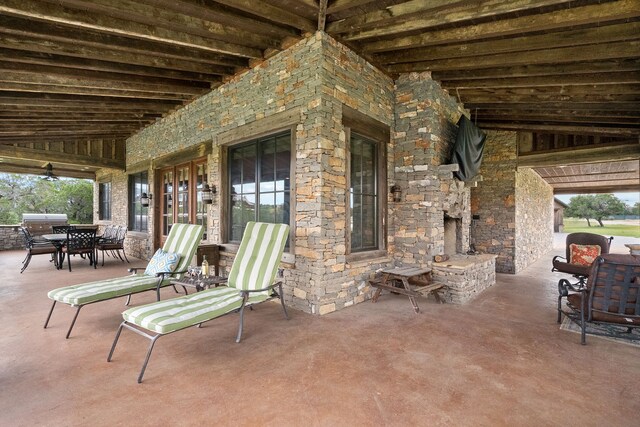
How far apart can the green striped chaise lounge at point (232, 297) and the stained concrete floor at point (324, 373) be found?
0.88 ft

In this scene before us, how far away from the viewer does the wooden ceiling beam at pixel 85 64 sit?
3840 mm

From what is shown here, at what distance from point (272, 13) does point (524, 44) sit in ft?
10.2

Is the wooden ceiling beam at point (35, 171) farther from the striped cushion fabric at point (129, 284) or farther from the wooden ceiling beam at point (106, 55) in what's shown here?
the striped cushion fabric at point (129, 284)

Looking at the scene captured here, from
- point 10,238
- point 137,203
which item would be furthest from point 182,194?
point 10,238

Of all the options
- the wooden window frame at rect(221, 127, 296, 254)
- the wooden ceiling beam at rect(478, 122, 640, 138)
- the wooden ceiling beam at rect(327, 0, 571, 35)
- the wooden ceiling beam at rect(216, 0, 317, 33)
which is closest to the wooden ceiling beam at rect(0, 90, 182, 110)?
the wooden window frame at rect(221, 127, 296, 254)

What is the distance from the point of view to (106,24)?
3.33 m

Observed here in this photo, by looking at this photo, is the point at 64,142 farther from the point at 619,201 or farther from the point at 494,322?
the point at 619,201

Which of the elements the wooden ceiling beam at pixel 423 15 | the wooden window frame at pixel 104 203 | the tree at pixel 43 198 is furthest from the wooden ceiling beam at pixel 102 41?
the tree at pixel 43 198

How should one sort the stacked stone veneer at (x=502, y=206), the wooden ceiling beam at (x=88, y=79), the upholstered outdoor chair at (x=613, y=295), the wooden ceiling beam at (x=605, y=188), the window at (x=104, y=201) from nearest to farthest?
the upholstered outdoor chair at (x=613, y=295)
the wooden ceiling beam at (x=88, y=79)
the stacked stone veneer at (x=502, y=206)
the wooden ceiling beam at (x=605, y=188)
the window at (x=104, y=201)

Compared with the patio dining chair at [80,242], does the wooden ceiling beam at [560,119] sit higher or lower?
higher

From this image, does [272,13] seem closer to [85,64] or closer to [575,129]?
[85,64]

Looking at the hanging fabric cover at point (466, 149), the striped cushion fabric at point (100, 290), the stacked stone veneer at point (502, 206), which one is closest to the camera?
the striped cushion fabric at point (100, 290)

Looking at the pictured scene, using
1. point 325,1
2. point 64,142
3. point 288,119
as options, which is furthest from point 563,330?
point 64,142

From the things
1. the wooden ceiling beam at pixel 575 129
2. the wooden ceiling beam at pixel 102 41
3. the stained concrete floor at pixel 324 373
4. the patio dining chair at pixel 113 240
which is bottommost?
the stained concrete floor at pixel 324 373
